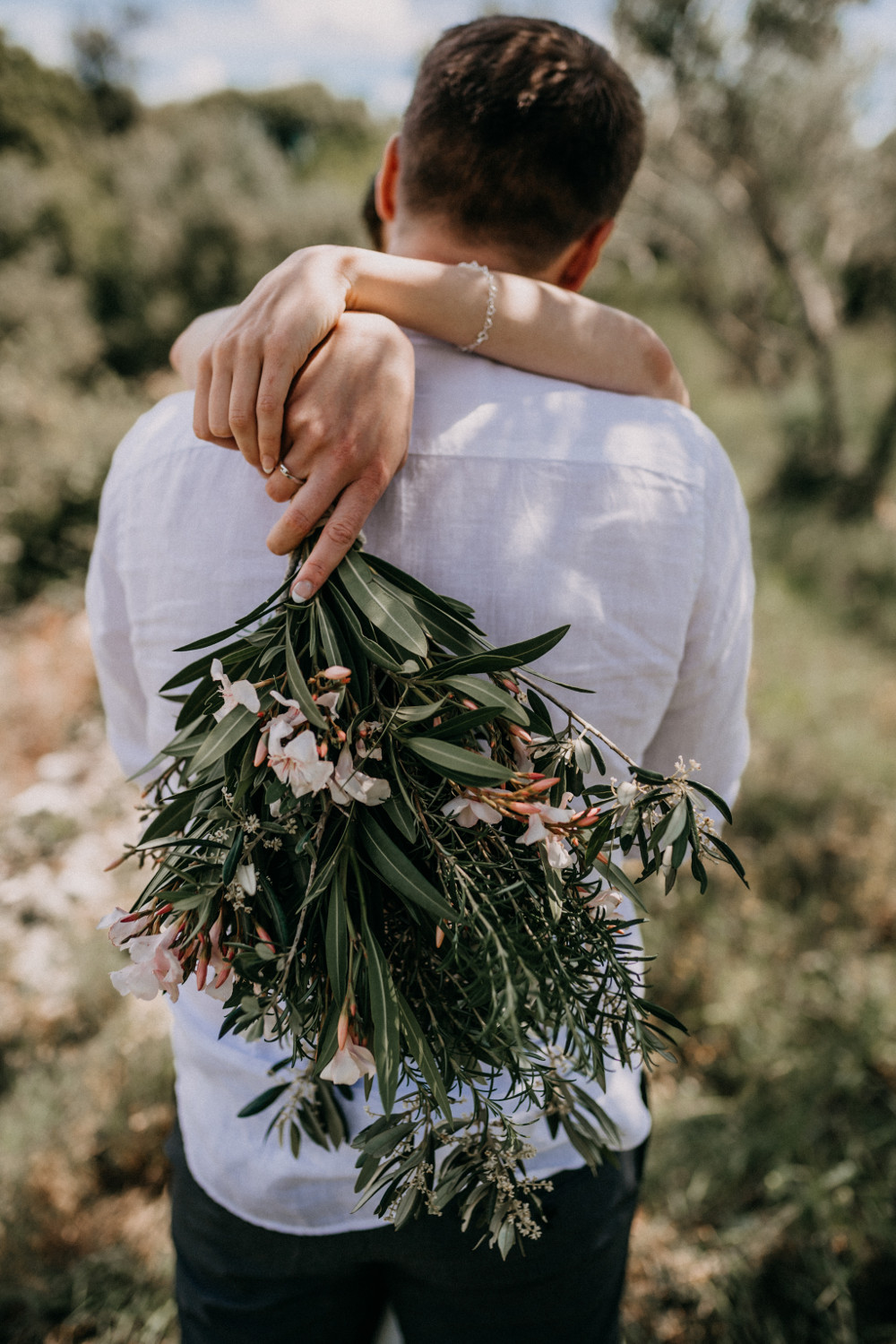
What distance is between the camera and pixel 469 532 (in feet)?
3.82

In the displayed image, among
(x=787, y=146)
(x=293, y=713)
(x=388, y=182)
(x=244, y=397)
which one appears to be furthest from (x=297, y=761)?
(x=787, y=146)

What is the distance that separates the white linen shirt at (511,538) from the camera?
1.17 metres

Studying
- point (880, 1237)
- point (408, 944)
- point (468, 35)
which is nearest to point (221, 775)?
point (408, 944)

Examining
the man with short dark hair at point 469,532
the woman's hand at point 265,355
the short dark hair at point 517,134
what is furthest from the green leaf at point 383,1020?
the short dark hair at point 517,134

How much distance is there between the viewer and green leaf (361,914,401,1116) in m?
0.95

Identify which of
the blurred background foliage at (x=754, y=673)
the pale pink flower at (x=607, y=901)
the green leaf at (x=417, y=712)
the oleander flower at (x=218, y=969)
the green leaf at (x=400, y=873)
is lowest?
the blurred background foliage at (x=754, y=673)

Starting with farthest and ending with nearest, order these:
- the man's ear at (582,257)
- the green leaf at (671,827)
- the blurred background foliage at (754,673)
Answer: the blurred background foliage at (754,673), the man's ear at (582,257), the green leaf at (671,827)

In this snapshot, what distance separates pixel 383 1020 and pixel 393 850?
0.20 m

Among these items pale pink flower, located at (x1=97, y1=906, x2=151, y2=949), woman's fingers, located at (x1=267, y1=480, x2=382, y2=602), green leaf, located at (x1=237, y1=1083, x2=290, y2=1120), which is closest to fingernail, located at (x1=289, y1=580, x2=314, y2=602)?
woman's fingers, located at (x1=267, y1=480, x2=382, y2=602)

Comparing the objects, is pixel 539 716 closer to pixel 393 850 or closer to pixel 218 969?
pixel 393 850

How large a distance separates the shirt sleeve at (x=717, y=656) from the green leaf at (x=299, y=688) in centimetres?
65

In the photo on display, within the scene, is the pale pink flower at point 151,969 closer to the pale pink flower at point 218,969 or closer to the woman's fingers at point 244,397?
the pale pink flower at point 218,969

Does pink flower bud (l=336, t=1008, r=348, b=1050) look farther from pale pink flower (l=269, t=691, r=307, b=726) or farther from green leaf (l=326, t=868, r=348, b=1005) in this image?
pale pink flower (l=269, t=691, r=307, b=726)

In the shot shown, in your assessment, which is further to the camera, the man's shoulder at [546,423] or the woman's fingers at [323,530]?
the man's shoulder at [546,423]
